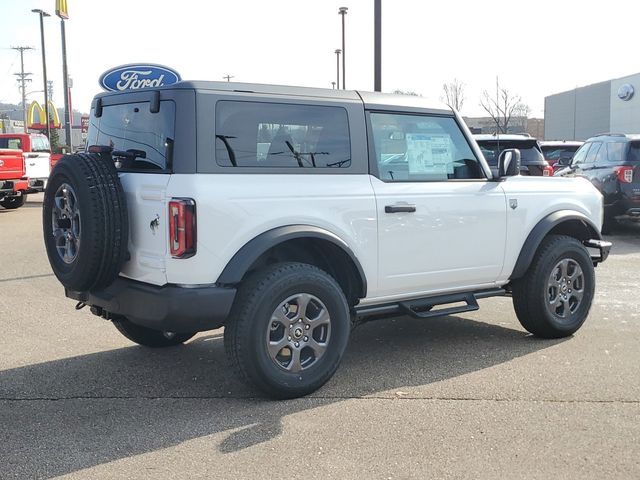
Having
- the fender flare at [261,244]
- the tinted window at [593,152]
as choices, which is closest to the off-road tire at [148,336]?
the fender flare at [261,244]

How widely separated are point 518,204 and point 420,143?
98 cm

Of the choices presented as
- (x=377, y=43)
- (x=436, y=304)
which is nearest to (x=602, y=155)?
(x=377, y=43)

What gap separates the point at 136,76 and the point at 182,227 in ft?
10.4

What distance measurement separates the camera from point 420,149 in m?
5.10

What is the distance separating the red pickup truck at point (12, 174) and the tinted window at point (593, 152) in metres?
13.1

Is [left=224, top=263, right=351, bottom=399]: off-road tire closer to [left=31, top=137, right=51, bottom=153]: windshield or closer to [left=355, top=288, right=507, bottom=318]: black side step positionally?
[left=355, top=288, right=507, bottom=318]: black side step

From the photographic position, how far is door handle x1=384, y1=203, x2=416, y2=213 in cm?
468

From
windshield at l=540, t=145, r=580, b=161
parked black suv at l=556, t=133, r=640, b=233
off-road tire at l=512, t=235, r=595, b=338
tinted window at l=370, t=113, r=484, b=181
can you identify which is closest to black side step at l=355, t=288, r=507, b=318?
off-road tire at l=512, t=235, r=595, b=338

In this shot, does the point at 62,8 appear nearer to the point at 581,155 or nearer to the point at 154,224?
the point at 581,155

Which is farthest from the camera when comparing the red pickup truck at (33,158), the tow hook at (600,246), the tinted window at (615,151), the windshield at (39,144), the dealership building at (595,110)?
the dealership building at (595,110)

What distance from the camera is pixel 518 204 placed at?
5.41 metres

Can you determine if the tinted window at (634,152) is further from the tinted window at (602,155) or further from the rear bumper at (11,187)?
the rear bumper at (11,187)

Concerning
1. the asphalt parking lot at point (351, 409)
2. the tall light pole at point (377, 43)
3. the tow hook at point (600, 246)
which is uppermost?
the tall light pole at point (377, 43)

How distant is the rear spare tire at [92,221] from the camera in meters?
4.04
